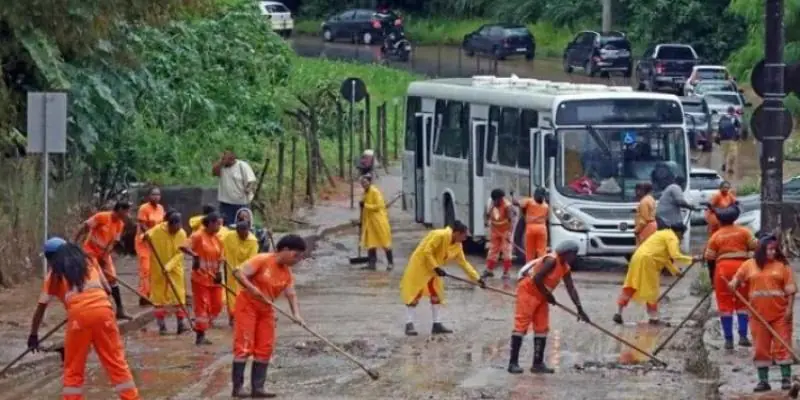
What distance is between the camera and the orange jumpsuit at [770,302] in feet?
47.5

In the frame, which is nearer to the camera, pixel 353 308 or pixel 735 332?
pixel 735 332

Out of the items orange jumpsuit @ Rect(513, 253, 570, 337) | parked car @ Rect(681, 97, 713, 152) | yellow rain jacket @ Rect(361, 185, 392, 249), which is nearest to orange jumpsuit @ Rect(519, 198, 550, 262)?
yellow rain jacket @ Rect(361, 185, 392, 249)

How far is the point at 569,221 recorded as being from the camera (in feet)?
82.8

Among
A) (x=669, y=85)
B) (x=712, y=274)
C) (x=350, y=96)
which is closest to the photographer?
(x=712, y=274)

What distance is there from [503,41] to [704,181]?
29.6 m

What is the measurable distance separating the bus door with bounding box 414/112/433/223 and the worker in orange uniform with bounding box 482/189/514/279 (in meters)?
5.18

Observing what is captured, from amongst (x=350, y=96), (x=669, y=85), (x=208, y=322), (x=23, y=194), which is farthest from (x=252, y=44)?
(x=208, y=322)

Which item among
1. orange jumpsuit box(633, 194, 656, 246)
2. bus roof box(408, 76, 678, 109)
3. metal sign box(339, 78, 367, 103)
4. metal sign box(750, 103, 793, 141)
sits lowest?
orange jumpsuit box(633, 194, 656, 246)

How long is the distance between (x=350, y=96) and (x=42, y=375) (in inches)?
759

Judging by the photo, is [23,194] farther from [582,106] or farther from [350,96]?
[350,96]

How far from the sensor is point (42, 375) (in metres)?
16.2

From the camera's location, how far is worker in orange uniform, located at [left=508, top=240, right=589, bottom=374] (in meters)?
15.7

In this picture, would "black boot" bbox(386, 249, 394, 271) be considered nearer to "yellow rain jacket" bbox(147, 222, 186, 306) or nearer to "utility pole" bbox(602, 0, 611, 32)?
"yellow rain jacket" bbox(147, 222, 186, 306)

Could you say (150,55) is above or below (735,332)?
above
